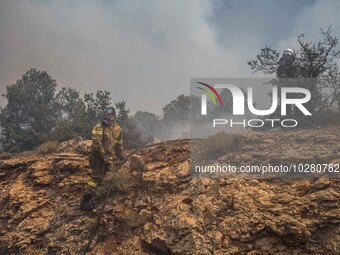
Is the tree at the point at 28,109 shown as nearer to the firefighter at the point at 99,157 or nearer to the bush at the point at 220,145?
the firefighter at the point at 99,157

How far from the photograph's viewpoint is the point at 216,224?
19.4 ft

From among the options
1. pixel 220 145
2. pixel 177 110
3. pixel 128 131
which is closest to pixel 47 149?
pixel 128 131

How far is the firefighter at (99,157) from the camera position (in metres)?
7.62

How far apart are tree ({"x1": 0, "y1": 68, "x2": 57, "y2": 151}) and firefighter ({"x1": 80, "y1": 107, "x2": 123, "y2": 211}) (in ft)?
41.3

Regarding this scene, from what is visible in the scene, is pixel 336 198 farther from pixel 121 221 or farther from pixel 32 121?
pixel 32 121

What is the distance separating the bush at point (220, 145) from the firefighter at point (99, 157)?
122 inches

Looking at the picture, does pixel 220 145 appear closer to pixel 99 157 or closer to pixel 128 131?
pixel 99 157

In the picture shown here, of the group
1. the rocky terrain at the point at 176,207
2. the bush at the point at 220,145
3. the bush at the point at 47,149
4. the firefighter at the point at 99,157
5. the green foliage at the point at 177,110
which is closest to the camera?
the rocky terrain at the point at 176,207

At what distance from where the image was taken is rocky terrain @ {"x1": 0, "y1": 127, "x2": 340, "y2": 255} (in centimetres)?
552

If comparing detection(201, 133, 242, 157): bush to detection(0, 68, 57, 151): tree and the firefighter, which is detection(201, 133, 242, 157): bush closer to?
the firefighter

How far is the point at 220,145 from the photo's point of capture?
29.1ft

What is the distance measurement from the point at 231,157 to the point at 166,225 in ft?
10.7

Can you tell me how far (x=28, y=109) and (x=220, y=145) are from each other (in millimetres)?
19722

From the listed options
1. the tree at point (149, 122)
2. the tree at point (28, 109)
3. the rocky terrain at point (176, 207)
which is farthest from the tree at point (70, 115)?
the tree at point (149, 122)
